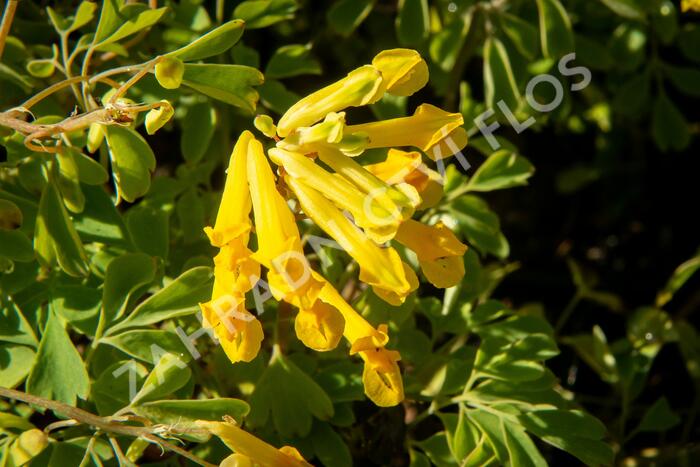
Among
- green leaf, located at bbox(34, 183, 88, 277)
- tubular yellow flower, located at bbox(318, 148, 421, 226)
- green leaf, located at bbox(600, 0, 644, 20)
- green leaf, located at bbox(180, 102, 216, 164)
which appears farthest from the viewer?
green leaf, located at bbox(600, 0, 644, 20)

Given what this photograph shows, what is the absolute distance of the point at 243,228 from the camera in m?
1.03

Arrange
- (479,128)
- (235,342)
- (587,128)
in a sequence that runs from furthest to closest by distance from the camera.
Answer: (587,128) → (479,128) → (235,342)

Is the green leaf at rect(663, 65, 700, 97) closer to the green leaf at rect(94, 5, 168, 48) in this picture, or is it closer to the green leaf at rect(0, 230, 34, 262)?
the green leaf at rect(94, 5, 168, 48)

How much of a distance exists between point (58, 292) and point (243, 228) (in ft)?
1.42

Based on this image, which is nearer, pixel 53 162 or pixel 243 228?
pixel 243 228

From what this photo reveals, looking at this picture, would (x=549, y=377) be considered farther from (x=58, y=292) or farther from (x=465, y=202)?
(x=58, y=292)

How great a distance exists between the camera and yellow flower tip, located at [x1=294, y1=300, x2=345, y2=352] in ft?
3.35

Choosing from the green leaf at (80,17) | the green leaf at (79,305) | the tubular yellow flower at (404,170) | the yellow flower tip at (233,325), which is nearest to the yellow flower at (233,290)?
the yellow flower tip at (233,325)

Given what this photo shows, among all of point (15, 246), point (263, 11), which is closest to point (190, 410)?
point (15, 246)

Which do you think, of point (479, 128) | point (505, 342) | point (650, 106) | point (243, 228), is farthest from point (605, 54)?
point (243, 228)

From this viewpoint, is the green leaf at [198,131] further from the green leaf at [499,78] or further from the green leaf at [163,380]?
the green leaf at [499,78]

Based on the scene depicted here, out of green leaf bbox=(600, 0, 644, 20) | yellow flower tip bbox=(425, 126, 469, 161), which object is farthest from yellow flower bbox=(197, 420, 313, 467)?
green leaf bbox=(600, 0, 644, 20)

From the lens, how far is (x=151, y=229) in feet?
4.41

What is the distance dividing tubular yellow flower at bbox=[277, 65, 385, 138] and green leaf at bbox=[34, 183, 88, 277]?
A: 38 cm
